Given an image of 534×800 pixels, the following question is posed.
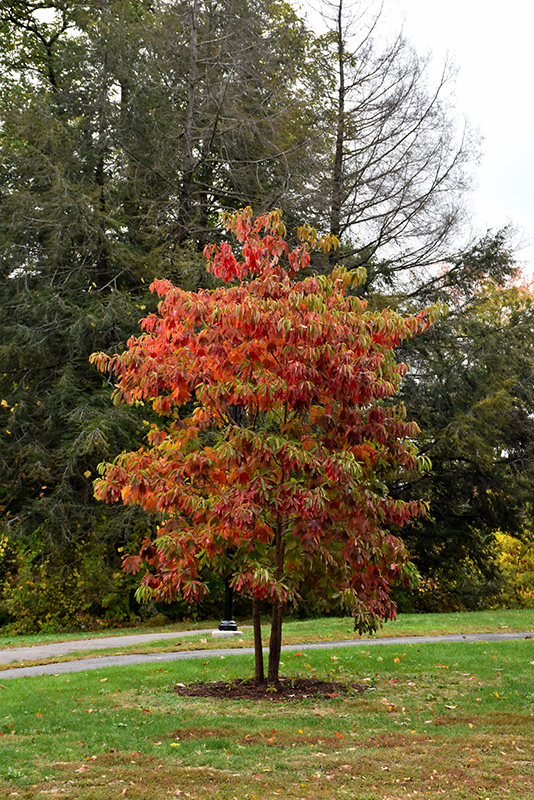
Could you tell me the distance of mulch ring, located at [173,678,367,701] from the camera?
25.7 feet

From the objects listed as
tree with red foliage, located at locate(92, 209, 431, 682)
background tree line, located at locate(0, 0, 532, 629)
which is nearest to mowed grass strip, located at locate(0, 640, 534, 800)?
tree with red foliage, located at locate(92, 209, 431, 682)

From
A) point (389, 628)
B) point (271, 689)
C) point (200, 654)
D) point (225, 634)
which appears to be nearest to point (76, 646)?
point (225, 634)

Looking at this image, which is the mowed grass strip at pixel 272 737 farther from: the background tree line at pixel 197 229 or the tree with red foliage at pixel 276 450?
the background tree line at pixel 197 229

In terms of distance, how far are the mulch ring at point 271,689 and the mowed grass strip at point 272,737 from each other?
19cm

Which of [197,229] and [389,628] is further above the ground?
[197,229]

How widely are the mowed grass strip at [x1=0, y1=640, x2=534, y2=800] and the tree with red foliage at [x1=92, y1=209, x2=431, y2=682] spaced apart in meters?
1.03

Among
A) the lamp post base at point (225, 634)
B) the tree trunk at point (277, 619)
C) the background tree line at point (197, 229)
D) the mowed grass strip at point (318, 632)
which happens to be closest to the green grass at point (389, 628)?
the mowed grass strip at point (318, 632)

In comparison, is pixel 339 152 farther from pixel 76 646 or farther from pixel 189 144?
pixel 76 646

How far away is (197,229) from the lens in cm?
1919

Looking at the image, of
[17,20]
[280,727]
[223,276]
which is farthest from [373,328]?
[17,20]

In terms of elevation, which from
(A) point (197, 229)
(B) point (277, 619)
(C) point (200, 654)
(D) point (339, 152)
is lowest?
(C) point (200, 654)

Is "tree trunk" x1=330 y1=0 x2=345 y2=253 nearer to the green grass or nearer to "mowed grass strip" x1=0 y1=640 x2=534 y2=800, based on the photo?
the green grass

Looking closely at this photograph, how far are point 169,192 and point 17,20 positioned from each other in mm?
9527

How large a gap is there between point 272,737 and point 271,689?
184cm
